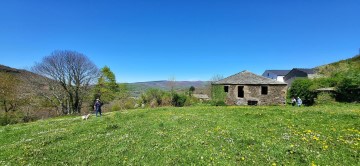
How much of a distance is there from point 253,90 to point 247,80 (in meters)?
2.30

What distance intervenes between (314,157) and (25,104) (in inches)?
1762

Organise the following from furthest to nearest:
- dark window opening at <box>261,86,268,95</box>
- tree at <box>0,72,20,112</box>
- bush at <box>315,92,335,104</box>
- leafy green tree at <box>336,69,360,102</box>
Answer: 1. dark window opening at <box>261,86,268,95</box>
2. tree at <box>0,72,20,112</box>
3. bush at <box>315,92,335,104</box>
4. leafy green tree at <box>336,69,360,102</box>

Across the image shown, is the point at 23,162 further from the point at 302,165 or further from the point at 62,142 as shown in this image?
the point at 302,165

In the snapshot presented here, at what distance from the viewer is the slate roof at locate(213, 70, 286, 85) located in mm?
36438

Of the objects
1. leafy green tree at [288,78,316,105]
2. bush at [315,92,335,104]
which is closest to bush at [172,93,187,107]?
leafy green tree at [288,78,316,105]

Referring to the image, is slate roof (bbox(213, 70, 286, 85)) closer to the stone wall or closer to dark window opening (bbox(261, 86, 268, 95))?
the stone wall

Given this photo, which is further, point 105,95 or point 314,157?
point 105,95

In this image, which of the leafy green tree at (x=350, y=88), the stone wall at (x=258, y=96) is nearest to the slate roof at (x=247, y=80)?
the stone wall at (x=258, y=96)

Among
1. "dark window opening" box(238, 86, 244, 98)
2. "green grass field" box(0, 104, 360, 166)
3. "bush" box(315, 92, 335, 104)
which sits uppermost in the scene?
"dark window opening" box(238, 86, 244, 98)

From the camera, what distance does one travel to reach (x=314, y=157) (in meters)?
7.22

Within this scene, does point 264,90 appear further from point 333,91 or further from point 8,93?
point 8,93

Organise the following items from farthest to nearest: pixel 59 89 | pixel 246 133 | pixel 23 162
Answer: pixel 59 89
pixel 246 133
pixel 23 162

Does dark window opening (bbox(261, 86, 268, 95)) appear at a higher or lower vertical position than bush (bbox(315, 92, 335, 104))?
higher

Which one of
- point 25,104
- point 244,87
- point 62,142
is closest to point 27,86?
point 25,104
